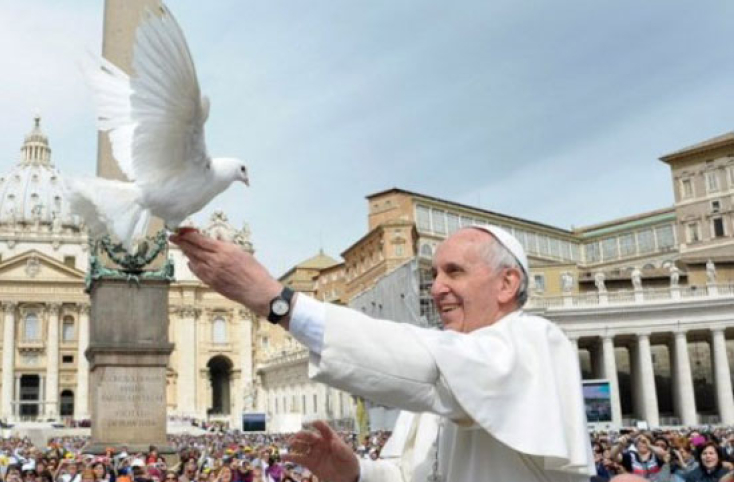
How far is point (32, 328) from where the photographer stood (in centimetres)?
9125

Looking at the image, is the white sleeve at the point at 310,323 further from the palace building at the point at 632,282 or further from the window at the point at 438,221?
the window at the point at 438,221

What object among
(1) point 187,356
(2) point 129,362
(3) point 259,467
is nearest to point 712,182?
(1) point 187,356

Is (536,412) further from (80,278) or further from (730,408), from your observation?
(80,278)

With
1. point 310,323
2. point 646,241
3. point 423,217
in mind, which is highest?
point 423,217

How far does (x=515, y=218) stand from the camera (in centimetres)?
7781

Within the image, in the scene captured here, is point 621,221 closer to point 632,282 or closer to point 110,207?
point 632,282

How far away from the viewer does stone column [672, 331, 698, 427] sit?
159 feet

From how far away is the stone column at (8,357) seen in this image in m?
87.1

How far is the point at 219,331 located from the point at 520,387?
310 ft

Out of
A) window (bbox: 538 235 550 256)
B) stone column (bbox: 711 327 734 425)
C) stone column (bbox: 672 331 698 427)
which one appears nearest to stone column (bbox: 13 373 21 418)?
window (bbox: 538 235 550 256)

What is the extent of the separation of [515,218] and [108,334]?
215 feet

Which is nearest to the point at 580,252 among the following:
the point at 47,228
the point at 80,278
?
the point at 80,278

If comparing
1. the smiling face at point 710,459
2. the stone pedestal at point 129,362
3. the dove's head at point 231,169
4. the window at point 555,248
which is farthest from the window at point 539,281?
the dove's head at point 231,169

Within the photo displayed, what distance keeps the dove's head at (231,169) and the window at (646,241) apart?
77628mm
